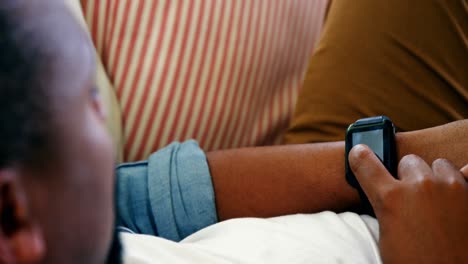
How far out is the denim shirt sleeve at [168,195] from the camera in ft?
Result: 2.44

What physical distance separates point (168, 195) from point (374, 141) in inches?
10.0

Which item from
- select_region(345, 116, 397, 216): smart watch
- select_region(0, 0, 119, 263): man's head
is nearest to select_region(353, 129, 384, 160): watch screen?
select_region(345, 116, 397, 216): smart watch

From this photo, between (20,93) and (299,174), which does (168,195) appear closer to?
(299,174)

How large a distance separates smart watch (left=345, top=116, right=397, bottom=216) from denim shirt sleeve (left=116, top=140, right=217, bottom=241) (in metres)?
0.17

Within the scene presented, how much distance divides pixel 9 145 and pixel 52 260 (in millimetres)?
76

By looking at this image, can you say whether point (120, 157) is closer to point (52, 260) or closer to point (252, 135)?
point (252, 135)

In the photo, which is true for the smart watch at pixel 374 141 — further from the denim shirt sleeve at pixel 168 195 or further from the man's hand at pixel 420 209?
the denim shirt sleeve at pixel 168 195

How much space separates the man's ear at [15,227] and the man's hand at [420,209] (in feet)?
1.26

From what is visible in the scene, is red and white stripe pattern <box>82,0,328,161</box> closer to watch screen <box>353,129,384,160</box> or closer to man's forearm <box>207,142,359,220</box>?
man's forearm <box>207,142,359,220</box>

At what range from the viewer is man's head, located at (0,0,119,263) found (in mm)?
343

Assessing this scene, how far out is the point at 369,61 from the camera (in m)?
0.82

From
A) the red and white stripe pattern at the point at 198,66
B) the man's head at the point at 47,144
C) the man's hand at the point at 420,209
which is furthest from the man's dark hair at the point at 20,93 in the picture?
the red and white stripe pattern at the point at 198,66

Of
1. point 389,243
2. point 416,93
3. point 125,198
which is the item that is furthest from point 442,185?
point 125,198

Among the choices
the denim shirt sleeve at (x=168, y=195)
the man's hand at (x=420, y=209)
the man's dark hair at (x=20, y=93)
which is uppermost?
the man's dark hair at (x=20, y=93)
